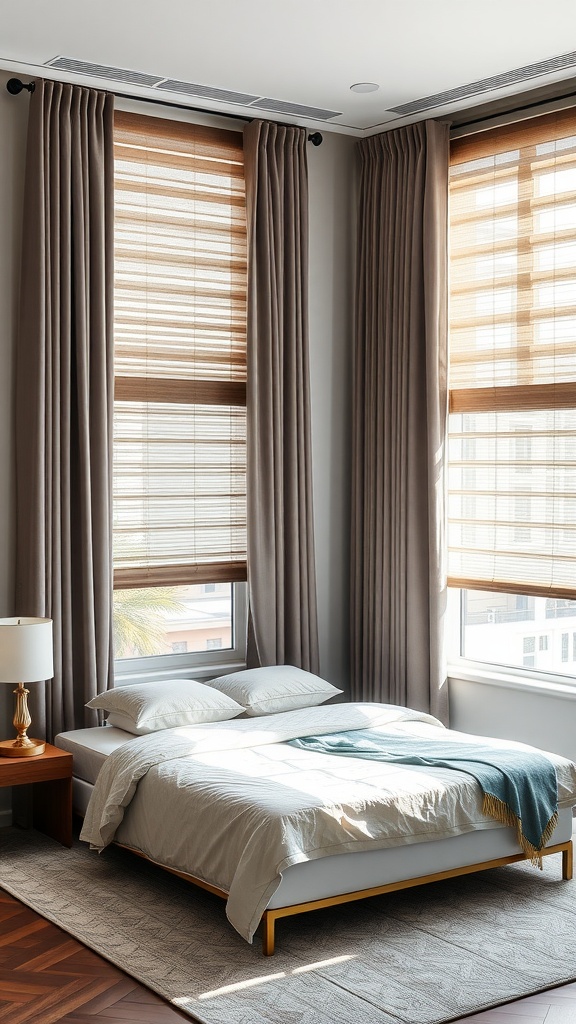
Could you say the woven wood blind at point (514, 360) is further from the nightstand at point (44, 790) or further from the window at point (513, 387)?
the nightstand at point (44, 790)

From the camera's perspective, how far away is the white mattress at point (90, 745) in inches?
165

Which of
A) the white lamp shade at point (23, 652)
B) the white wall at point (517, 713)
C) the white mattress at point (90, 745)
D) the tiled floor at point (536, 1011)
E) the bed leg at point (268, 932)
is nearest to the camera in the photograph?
the tiled floor at point (536, 1011)

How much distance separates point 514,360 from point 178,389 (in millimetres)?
1484

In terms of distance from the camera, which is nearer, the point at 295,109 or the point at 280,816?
the point at 280,816

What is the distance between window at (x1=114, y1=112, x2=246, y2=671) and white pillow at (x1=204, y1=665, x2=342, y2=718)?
46cm

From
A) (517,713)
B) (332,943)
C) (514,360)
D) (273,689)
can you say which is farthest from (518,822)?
(514,360)

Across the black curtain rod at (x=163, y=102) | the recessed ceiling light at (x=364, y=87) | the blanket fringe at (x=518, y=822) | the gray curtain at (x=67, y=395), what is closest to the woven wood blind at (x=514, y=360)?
the recessed ceiling light at (x=364, y=87)

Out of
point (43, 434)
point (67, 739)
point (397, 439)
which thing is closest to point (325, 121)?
point (397, 439)

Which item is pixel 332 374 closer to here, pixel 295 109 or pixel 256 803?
pixel 295 109

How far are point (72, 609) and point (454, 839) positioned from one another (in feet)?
6.12

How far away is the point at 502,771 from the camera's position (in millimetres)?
3754

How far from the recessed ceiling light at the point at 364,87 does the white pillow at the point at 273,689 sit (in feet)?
8.23

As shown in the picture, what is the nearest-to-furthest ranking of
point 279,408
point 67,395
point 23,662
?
point 23,662
point 67,395
point 279,408

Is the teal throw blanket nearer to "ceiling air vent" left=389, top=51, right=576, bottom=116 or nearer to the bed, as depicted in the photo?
the bed
